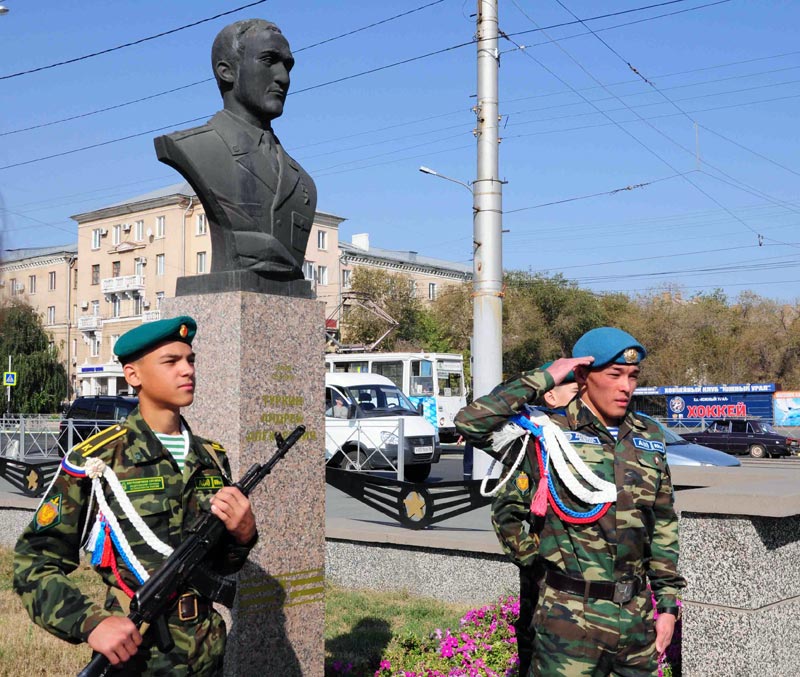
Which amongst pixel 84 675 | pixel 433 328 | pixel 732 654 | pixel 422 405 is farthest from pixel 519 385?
pixel 433 328

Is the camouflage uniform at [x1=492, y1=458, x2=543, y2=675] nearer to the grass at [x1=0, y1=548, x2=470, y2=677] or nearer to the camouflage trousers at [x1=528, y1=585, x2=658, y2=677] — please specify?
the camouflage trousers at [x1=528, y1=585, x2=658, y2=677]

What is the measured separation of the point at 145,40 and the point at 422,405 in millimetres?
15099

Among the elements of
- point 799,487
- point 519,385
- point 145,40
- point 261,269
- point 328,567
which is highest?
point 145,40

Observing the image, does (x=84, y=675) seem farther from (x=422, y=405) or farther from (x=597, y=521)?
(x=422, y=405)

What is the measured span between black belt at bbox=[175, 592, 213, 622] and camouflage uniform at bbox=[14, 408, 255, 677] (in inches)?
0.4

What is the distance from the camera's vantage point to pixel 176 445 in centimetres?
325

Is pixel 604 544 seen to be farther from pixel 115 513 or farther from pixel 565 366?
pixel 115 513

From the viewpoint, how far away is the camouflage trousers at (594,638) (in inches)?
135

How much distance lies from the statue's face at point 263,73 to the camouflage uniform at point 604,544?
262 cm

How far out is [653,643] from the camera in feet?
11.6

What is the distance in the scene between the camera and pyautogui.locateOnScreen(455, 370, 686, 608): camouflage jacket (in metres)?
3.55

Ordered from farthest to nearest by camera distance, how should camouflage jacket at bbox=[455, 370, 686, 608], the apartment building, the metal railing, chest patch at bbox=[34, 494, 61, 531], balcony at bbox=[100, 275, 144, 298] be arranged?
1. balcony at bbox=[100, 275, 144, 298]
2. the apartment building
3. the metal railing
4. camouflage jacket at bbox=[455, 370, 686, 608]
5. chest patch at bbox=[34, 494, 61, 531]

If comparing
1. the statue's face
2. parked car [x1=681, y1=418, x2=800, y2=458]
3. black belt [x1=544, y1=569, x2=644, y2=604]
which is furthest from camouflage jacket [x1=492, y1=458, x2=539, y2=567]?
parked car [x1=681, y1=418, x2=800, y2=458]

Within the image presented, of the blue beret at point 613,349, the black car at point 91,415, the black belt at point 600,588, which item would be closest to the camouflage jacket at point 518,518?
the black belt at point 600,588
